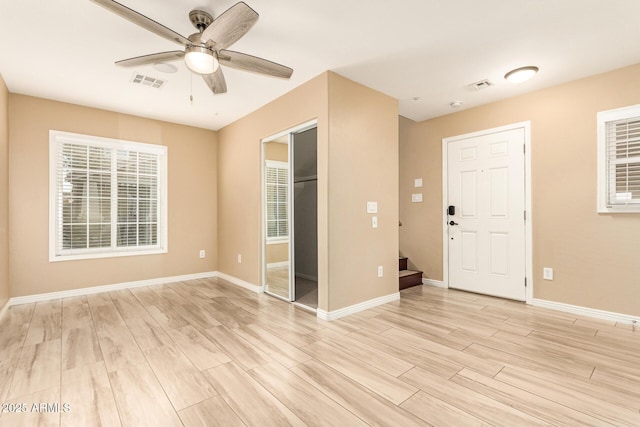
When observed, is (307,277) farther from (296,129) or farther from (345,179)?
(296,129)

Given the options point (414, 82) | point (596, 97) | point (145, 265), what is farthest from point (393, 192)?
point (145, 265)

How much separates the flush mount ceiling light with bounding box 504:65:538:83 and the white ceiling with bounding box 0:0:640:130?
92mm

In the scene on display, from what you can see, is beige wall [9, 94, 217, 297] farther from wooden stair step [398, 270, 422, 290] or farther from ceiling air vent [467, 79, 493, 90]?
ceiling air vent [467, 79, 493, 90]

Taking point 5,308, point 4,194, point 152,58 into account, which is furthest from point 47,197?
point 152,58

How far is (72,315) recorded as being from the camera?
340 centimetres

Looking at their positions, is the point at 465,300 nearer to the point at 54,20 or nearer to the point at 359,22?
the point at 359,22

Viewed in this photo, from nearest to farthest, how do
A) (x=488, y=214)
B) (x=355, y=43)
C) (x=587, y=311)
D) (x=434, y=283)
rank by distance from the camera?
(x=355, y=43), (x=587, y=311), (x=488, y=214), (x=434, y=283)

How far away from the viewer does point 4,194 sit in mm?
3541

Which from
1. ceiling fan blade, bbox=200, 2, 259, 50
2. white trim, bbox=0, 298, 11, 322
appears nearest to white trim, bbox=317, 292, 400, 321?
ceiling fan blade, bbox=200, 2, 259, 50

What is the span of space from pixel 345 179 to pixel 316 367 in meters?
1.94

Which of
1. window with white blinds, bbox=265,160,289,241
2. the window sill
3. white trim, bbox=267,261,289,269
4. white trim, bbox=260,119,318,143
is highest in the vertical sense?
white trim, bbox=260,119,318,143

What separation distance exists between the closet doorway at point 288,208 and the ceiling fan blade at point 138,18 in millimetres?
1747

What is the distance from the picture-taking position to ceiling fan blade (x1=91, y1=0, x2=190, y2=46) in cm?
168

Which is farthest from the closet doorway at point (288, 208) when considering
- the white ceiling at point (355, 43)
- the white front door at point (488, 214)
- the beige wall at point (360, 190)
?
the white front door at point (488, 214)
